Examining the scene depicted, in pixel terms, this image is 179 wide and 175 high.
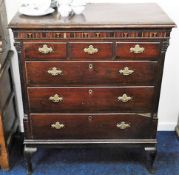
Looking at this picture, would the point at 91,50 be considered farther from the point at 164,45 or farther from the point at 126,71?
the point at 164,45

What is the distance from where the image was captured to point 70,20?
1.84 metres

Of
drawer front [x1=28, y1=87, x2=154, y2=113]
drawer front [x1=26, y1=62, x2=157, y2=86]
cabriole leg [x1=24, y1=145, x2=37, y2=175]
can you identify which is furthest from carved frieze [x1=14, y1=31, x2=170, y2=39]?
cabriole leg [x1=24, y1=145, x2=37, y2=175]

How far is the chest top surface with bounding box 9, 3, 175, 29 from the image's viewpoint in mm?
1784

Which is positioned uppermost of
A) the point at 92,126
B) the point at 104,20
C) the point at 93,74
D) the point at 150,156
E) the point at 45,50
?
the point at 104,20

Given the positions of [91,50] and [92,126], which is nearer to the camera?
[91,50]

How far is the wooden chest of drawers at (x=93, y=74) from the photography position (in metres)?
1.82

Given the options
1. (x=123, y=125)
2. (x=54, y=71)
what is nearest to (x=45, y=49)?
(x=54, y=71)

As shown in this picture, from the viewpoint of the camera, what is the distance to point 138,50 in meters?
1.87

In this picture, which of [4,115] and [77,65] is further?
[4,115]

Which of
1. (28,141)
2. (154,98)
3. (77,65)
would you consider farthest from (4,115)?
(154,98)

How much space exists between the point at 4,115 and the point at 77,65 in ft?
2.13

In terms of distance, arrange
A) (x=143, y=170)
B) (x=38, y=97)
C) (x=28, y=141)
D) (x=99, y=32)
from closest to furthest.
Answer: (x=99, y=32)
(x=38, y=97)
(x=28, y=141)
(x=143, y=170)

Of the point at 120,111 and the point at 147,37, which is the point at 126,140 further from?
the point at 147,37

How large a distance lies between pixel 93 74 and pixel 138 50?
30 cm
